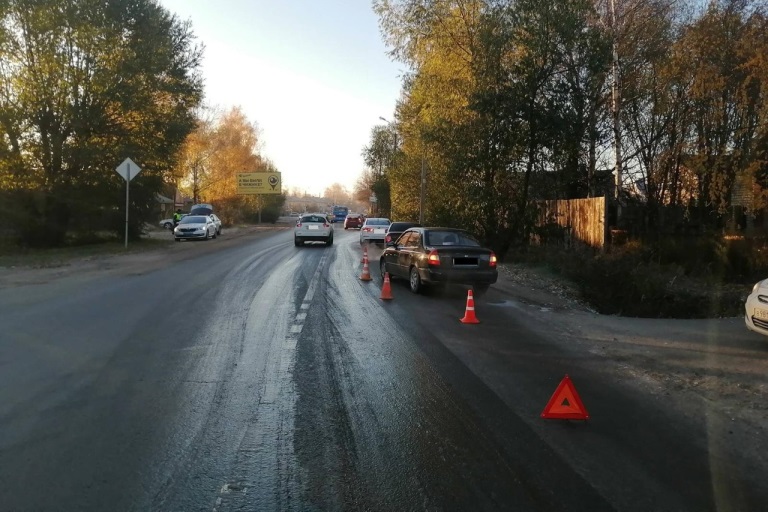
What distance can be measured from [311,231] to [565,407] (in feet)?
84.3

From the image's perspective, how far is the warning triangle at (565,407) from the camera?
5387 mm

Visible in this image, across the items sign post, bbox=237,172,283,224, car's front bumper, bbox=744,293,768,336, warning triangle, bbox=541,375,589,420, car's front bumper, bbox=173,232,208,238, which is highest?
sign post, bbox=237,172,283,224

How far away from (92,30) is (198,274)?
A: 511 inches

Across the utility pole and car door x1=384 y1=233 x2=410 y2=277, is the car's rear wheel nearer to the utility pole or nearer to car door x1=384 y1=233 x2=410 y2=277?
car door x1=384 y1=233 x2=410 y2=277

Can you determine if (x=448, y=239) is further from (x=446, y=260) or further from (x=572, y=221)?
(x=572, y=221)

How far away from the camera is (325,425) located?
517cm

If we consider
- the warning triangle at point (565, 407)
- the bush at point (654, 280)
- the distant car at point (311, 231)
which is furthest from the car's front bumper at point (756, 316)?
the distant car at point (311, 231)

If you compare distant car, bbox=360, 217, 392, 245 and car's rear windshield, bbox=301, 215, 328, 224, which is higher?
car's rear windshield, bbox=301, 215, 328, 224

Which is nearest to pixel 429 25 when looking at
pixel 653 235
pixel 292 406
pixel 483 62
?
pixel 483 62

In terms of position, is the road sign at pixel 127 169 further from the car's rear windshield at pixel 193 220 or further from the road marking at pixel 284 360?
the road marking at pixel 284 360

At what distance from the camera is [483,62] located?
20562mm

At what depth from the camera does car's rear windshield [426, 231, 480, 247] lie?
1358 centimetres

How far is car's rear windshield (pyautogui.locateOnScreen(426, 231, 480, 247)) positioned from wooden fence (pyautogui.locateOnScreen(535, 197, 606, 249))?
7.06 meters

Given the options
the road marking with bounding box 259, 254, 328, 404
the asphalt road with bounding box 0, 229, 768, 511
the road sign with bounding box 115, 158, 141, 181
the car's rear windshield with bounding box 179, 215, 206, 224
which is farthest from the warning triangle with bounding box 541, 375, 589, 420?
the car's rear windshield with bounding box 179, 215, 206, 224
